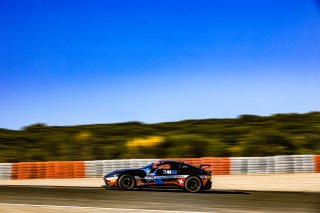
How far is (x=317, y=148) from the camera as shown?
3419 centimetres

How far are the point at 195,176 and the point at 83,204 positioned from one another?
5.11 metres

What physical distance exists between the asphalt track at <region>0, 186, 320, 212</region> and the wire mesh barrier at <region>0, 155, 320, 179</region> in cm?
834

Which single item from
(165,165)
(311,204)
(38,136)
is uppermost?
(38,136)

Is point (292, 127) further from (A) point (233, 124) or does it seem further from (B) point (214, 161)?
(B) point (214, 161)

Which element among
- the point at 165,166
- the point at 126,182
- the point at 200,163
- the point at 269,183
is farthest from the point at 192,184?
the point at 200,163

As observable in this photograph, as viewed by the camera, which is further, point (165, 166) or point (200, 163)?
point (200, 163)

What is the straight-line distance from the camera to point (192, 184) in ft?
52.2

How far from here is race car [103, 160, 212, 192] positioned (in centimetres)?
1588

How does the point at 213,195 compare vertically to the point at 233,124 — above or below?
below

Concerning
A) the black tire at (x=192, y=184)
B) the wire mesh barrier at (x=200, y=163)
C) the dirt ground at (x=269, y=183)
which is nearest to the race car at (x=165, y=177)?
the black tire at (x=192, y=184)

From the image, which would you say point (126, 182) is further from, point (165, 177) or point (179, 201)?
point (179, 201)

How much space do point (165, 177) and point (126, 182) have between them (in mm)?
1383

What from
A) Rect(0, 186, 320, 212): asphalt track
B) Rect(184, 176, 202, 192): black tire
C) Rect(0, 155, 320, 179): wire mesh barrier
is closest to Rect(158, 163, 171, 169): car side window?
Rect(184, 176, 202, 192): black tire

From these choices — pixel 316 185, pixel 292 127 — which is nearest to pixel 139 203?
pixel 316 185
